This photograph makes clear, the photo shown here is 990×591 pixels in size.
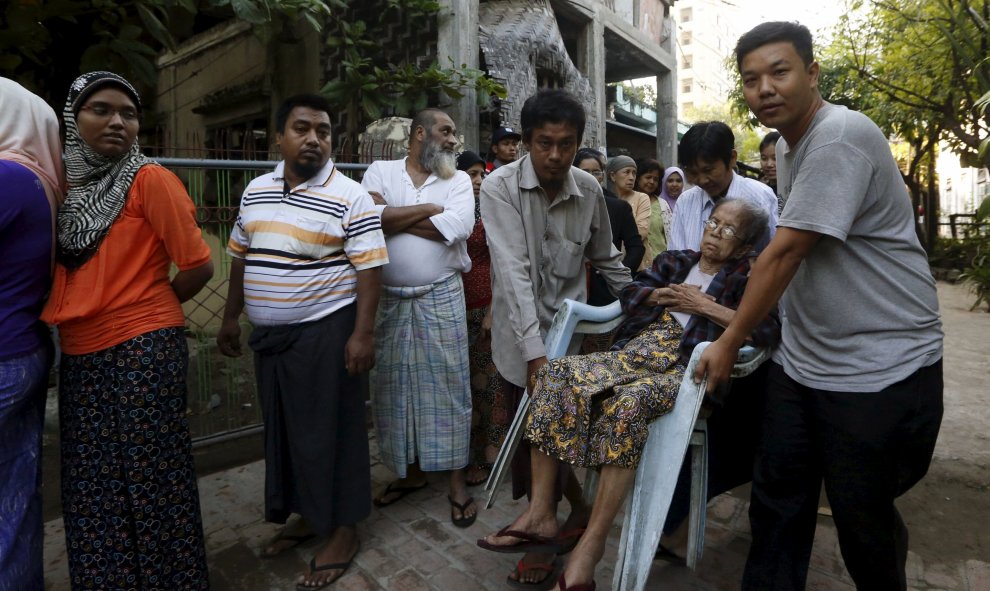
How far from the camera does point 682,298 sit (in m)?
2.52

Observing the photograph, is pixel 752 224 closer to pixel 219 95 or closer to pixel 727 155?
pixel 727 155

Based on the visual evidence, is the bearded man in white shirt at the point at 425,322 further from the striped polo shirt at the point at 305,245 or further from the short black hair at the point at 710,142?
the short black hair at the point at 710,142

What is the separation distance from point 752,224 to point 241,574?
2.57 meters

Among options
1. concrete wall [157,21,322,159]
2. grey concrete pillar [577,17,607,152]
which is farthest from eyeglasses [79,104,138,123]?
grey concrete pillar [577,17,607,152]

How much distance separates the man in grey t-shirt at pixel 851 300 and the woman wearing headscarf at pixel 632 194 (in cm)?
298

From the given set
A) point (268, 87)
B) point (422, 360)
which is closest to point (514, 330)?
point (422, 360)

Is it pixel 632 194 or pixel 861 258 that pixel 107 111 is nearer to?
pixel 861 258

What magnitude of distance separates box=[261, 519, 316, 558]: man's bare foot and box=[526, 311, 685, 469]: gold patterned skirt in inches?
51.3

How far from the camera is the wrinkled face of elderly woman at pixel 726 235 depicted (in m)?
2.54

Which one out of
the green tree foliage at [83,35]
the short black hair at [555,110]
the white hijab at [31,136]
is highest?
the green tree foliage at [83,35]

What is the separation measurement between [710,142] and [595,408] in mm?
1341

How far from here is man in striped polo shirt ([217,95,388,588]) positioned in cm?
255

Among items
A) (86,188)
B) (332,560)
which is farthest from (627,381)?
(86,188)

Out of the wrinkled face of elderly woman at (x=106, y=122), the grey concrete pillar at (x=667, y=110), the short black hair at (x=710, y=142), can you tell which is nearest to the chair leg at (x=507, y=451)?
the short black hair at (x=710, y=142)
